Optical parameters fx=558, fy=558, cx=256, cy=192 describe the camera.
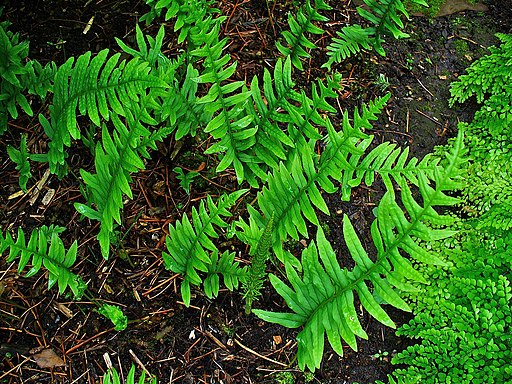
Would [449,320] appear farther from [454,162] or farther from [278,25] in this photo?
[278,25]

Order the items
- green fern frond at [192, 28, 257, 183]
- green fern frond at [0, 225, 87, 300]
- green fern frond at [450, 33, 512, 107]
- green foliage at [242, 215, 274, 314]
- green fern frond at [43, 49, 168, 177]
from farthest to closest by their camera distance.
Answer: green fern frond at [450, 33, 512, 107] < green fern frond at [192, 28, 257, 183] < green fern frond at [43, 49, 168, 177] < green fern frond at [0, 225, 87, 300] < green foliage at [242, 215, 274, 314]

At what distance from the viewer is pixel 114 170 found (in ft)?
8.43

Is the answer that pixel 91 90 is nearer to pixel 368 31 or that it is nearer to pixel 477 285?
pixel 368 31

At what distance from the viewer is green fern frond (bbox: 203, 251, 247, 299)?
275 cm

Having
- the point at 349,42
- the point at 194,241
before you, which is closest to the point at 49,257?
the point at 194,241

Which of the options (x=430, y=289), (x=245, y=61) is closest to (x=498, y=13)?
(x=245, y=61)

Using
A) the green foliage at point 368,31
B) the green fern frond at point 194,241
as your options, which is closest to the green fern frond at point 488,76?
the green foliage at point 368,31

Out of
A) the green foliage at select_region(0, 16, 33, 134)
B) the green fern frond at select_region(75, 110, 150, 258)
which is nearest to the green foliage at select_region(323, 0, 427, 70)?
the green fern frond at select_region(75, 110, 150, 258)

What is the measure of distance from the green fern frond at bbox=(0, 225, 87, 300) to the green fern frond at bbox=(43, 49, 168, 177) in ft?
1.46

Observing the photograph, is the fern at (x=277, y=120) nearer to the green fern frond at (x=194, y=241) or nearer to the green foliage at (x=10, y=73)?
the green fern frond at (x=194, y=241)

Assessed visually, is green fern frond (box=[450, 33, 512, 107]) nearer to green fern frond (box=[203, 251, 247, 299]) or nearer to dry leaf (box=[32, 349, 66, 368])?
green fern frond (box=[203, 251, 247, 299])

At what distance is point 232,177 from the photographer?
11.0 feet

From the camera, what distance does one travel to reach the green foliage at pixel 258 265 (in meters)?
2.20

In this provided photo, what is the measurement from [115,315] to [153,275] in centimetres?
33
